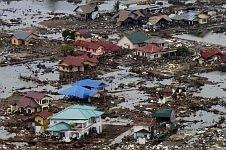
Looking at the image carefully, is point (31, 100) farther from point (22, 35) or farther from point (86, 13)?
point (86, 13)

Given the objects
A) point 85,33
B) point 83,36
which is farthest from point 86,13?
point 83,36

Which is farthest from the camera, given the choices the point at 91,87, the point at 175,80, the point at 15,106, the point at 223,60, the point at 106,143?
the point at 223,60

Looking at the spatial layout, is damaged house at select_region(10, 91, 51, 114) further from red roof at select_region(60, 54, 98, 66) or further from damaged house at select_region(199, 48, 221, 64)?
damaged house at select_region(199, 48, 221, 64)

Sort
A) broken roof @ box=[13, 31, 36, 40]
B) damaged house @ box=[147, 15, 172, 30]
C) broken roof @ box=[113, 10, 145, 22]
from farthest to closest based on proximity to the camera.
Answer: broken roof @ box=[113, 10, 145, 22] < damaged house @ box=[147, 15, 172, 30] < broken roof @ box=[13, 31, 36, 40]

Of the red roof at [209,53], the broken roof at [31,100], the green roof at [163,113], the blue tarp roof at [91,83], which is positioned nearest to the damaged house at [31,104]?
the broken roof at [31,100]

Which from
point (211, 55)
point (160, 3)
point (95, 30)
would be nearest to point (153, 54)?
point (211, 55)

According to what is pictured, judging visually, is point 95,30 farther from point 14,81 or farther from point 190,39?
point 14,81

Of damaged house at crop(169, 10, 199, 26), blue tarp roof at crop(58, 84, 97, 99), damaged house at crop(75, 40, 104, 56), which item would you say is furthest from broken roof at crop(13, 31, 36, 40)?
blue tarp roof at crop(58, 84, 97, 99)

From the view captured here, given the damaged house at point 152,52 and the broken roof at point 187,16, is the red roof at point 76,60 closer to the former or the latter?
the damaged house at point 152,52

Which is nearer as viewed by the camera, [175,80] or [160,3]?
[175,80]
